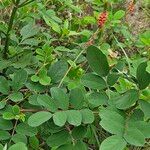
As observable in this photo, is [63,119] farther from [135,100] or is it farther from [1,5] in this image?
[1,5]

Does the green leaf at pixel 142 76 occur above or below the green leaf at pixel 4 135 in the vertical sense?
above

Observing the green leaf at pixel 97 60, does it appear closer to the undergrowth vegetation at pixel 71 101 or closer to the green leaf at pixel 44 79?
the undergrowth vegetation at pixel 71 101

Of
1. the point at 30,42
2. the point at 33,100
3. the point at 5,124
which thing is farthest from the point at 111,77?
the point at 30,42

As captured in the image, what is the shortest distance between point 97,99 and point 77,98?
0.07m

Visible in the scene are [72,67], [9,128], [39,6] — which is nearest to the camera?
[9,128]

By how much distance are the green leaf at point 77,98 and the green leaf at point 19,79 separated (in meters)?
0.20

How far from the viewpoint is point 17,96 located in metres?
1.47

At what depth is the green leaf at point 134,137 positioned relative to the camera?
1174 millimetres

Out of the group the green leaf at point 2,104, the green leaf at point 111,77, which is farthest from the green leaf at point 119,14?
the green leaf at point 2,104

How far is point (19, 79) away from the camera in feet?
4.89

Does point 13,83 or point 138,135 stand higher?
point 138,135

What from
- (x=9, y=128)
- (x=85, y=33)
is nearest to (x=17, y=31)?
(x=85, y=33)

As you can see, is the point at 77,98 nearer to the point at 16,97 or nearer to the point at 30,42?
the point at 16,97

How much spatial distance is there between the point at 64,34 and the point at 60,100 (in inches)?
26.4
